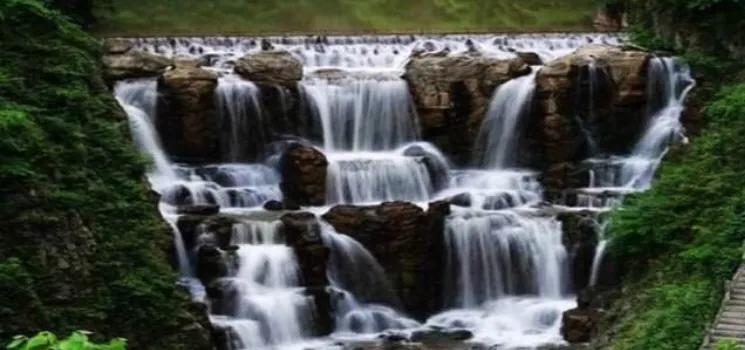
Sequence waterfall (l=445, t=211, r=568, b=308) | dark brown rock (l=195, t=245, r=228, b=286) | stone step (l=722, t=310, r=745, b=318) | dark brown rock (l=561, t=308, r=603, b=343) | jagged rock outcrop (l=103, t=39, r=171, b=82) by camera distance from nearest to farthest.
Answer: stone step (l=722, t=310, r=745, b=318), dark brown rock (l=561, t=308, r=603, b=343), dark brown rock (l=195, t=245, r=228, b=286), waterfall (l=445, t=211, r=568, b=308), jagged rock outcrop (l=103, t=39, r=171, b=82)

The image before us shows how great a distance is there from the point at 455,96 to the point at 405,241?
7349 mm

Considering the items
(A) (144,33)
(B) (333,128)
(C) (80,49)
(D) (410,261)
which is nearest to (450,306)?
(D) (410,261)

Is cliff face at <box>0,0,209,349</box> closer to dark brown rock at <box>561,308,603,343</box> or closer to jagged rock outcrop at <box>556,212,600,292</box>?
dark brown rock at <box>561,308,603,343</box>

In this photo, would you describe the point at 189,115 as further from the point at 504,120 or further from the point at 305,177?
the point at 504,120

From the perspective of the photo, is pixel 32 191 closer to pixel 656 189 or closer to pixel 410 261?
pixel 410 261

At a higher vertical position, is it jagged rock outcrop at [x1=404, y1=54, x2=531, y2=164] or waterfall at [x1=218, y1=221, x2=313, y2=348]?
jagged rock outcrop at [x1=404, y1=54, x2=531, y2=164]

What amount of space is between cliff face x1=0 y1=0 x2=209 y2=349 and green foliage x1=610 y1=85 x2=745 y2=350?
8.92m

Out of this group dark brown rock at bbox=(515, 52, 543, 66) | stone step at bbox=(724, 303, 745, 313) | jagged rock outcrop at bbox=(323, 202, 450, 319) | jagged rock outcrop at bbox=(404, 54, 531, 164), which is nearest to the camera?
stone step at bbox=(724, 303, 745, 313)

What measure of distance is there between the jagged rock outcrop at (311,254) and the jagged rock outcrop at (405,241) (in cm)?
94

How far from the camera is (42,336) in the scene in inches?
206

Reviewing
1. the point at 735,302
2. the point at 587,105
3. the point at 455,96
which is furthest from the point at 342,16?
the point at 735,302

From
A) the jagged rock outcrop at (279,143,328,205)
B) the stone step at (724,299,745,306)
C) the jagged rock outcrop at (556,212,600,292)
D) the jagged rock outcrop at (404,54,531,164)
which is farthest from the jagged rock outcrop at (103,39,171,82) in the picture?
the stone step at (724,299,745,306)

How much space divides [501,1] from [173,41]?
18.9 m

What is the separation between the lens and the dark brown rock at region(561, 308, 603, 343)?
23188 millimetres
